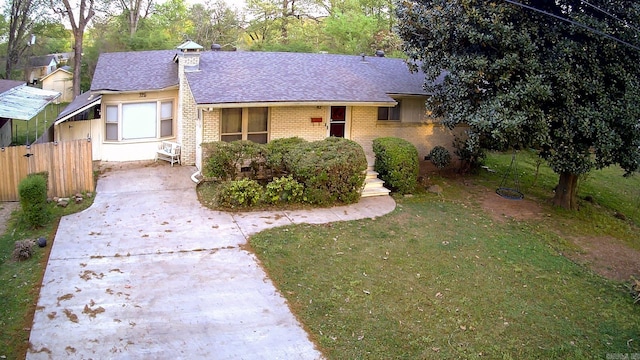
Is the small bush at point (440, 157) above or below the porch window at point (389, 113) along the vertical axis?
below

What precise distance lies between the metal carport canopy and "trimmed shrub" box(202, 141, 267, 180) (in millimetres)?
5389

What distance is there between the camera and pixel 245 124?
15555 mm

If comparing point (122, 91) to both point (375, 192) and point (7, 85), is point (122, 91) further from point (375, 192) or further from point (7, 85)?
point (7, 85)

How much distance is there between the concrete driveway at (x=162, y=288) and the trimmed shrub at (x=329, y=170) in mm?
525

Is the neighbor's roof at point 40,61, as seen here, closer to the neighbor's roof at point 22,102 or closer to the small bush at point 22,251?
the neighbor's roof at point 22,102

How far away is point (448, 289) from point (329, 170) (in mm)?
4942

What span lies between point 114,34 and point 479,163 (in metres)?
29.2

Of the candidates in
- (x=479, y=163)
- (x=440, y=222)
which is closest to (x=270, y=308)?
(x=440, y=222)

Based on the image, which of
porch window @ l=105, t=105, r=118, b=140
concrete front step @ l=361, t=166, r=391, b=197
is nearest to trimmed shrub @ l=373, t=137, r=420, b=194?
concrete front step @ l=361, t=166, r=391, b=197

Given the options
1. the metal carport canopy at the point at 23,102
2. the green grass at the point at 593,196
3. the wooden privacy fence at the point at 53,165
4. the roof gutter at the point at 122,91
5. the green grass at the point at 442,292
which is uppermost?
the roof gutter at the point at 122,91

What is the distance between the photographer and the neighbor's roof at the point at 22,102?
14695 mm

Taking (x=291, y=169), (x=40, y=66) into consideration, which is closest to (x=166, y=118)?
(x=291, y=169)

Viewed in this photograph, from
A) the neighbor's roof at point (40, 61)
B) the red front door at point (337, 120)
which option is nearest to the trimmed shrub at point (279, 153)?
the red front door at point (337, 120)

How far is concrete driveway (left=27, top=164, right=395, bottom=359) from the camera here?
6.85m
